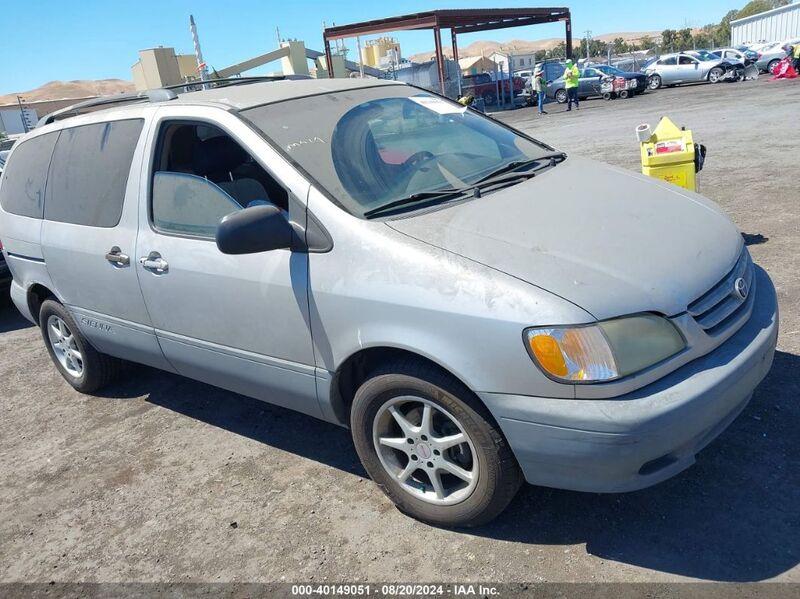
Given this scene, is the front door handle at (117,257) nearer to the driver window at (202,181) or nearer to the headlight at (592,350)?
the driver window at (202,181)

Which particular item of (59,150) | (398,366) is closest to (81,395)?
(59,150)

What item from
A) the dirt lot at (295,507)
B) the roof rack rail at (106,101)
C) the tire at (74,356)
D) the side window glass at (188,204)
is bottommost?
the dirt lot at (295,507)

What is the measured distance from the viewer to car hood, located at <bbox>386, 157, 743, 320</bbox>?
2.40 meters

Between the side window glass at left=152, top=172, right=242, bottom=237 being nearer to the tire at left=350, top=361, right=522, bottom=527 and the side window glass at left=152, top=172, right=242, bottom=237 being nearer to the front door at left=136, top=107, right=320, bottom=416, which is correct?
the front door at left=136, top=107, right=320, bottom=416

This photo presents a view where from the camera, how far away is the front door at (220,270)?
2.99 metres

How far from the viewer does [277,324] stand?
304 cm

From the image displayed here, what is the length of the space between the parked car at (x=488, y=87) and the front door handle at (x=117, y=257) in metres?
31.4

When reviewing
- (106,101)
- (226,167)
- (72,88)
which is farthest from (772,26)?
(72,88)

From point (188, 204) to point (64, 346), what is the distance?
211 cm

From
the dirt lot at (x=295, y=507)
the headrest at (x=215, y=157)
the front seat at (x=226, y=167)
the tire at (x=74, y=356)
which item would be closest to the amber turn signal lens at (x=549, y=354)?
the dirt lot at (x=295, y=507)

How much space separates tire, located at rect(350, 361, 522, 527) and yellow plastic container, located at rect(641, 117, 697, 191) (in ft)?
12.5

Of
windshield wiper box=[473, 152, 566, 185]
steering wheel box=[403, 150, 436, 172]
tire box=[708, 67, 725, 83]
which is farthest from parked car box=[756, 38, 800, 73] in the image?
steering wheel box=[403, 150, 436, 172]

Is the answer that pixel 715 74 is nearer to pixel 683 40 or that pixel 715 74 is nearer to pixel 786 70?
pixel 786 70

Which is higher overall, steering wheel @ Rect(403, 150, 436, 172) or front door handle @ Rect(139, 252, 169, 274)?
steering wheel @ Rect(403, 150, 436, 172)
